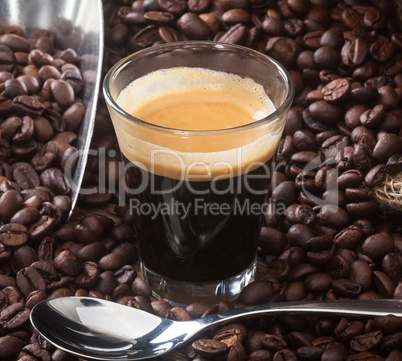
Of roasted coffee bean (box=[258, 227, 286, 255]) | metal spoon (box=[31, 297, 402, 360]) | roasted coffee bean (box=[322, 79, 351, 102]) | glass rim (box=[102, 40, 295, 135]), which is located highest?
glass rim (box=[102, 40, 295, 135])

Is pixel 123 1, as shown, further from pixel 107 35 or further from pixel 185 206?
pixel 185 206

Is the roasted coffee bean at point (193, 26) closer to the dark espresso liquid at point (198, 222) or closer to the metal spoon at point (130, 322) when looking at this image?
the dark espresso liquid at point (198, 222)

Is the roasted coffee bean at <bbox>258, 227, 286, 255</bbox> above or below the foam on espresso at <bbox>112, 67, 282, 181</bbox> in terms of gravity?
below

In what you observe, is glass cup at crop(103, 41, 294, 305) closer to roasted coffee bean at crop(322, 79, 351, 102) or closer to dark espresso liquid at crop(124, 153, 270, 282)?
dark espresso liquid at crop(124, 153, 270, 282)

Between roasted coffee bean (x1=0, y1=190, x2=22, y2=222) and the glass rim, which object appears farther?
roasted coffee bean (x1=0, y1=190, x2=22, y2=222)

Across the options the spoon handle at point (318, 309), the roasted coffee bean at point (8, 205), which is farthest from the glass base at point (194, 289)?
the roasted coffee bean at point (8, 205)

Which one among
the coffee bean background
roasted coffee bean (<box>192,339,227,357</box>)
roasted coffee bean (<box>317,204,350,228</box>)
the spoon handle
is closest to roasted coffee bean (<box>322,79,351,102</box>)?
the coffee bean background
